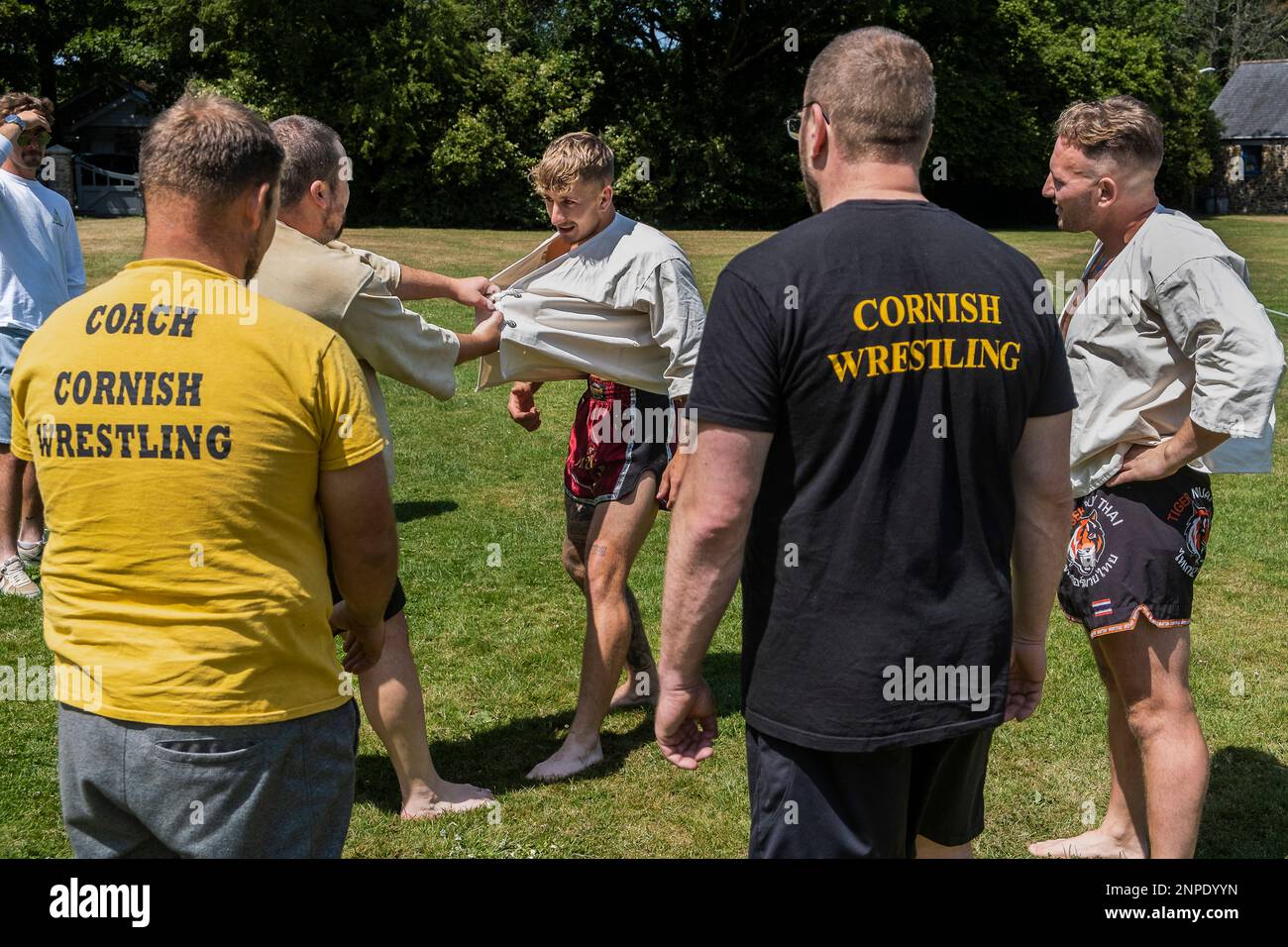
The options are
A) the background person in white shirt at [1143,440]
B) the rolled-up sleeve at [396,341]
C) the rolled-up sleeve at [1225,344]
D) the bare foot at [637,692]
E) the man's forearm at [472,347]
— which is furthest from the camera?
the bare foot at [637,692]

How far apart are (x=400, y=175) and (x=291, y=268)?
34.5m

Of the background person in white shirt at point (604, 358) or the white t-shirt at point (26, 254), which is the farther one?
the white t-shirt at point (26, 254)

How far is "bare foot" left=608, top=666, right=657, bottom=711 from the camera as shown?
5.60 m

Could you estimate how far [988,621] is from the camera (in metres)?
2.59

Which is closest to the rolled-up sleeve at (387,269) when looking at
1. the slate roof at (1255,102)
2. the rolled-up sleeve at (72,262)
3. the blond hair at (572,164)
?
the blond hair at (572,164)

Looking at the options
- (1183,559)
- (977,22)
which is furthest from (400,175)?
(1183,559)

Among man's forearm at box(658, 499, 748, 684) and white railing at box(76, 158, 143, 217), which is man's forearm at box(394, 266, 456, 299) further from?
white railing at box(76, 158, 143, 217)

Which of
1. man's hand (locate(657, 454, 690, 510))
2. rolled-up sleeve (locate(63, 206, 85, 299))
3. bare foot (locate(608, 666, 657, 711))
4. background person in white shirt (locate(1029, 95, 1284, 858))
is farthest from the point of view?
rolled-up sleeve (locate(63, 206, 85, 299))

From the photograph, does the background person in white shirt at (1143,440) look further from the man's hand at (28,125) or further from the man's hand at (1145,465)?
the man's hand at (28,125)

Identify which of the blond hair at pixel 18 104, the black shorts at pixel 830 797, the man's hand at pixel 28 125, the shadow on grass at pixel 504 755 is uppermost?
the blond hair at pixel 18 104

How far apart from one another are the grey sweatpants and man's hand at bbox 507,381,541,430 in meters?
2.94

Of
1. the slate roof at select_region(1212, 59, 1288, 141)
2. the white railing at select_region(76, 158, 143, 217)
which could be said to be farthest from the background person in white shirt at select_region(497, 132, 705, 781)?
the slate roof at select_region(1212, 59, 1288, 141)

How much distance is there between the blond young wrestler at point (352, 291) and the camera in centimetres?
356
